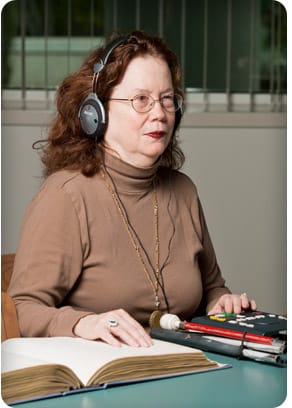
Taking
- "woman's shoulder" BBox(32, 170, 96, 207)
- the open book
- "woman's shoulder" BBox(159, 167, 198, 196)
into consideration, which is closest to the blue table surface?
the open book

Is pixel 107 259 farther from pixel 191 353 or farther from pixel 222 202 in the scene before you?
pixel 222 202

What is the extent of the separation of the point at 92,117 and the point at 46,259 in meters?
0.32

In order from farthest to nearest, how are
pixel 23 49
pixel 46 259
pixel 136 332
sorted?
pixel 23 49 → pixel 46 259 → pixel 136 332

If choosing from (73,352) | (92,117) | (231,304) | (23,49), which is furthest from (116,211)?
(23,49)

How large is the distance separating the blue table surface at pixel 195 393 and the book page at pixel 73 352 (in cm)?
5

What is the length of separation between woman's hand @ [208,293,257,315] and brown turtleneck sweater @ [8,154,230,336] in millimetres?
71

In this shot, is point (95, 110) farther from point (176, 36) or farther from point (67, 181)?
point (176, 36)

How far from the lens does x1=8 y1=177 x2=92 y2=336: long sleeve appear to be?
60.2 inches

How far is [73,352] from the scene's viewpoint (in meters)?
1.23

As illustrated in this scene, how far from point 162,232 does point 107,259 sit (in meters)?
0.18

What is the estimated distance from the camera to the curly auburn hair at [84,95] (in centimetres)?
174

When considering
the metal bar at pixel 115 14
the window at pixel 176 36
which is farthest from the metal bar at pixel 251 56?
the metal bar at pixel 115 14

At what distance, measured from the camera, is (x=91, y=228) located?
167 cm

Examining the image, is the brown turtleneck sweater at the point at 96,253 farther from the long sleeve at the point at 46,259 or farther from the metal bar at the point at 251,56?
the metal bar at the point at 251,56
